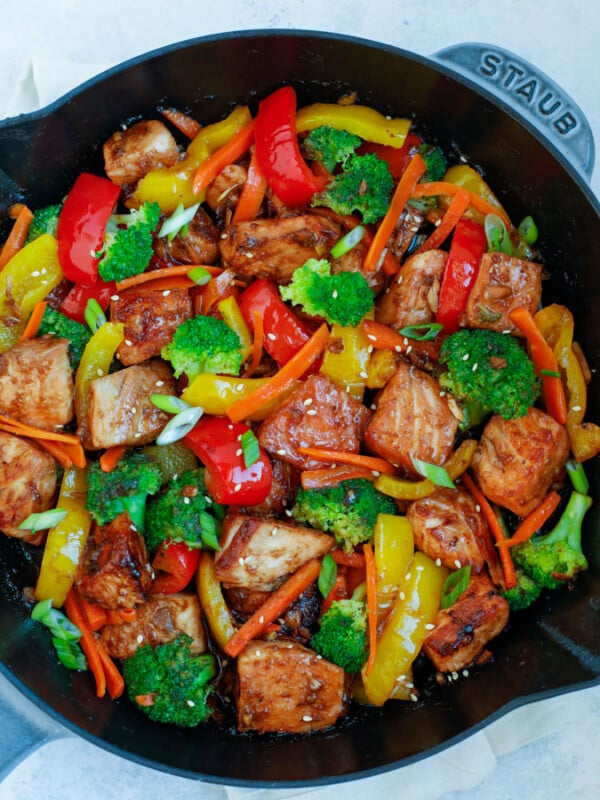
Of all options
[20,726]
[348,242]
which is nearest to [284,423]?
[348,242]

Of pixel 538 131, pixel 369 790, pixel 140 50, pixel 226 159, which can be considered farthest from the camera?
pixel 140 50

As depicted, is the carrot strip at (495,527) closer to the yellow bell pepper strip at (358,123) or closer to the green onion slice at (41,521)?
the yellow bell pepper strip at (358,123)

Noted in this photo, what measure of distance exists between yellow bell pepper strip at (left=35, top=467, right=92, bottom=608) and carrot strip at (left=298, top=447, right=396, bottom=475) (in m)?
0.92

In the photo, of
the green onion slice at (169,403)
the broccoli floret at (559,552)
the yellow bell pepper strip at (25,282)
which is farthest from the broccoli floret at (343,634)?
the yellow bell pepper strip at (25,282)

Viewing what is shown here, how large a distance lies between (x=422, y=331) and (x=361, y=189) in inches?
24.0

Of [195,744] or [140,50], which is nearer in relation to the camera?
[195,744]

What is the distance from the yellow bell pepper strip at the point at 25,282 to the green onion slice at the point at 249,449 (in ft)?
3.41

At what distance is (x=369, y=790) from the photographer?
11.1ft

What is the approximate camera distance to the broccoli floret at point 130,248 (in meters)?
3.01

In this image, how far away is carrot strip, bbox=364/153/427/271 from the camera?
311 cm

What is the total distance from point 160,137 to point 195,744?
245 centimetres

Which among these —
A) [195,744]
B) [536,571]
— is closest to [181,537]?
[195,744]

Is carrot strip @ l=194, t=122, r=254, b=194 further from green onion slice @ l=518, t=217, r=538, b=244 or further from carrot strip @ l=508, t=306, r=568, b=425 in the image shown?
carrot strip @ l=508, t=306, r=568, b=425

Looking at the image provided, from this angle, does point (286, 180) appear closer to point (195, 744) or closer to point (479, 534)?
point (479, 534)
